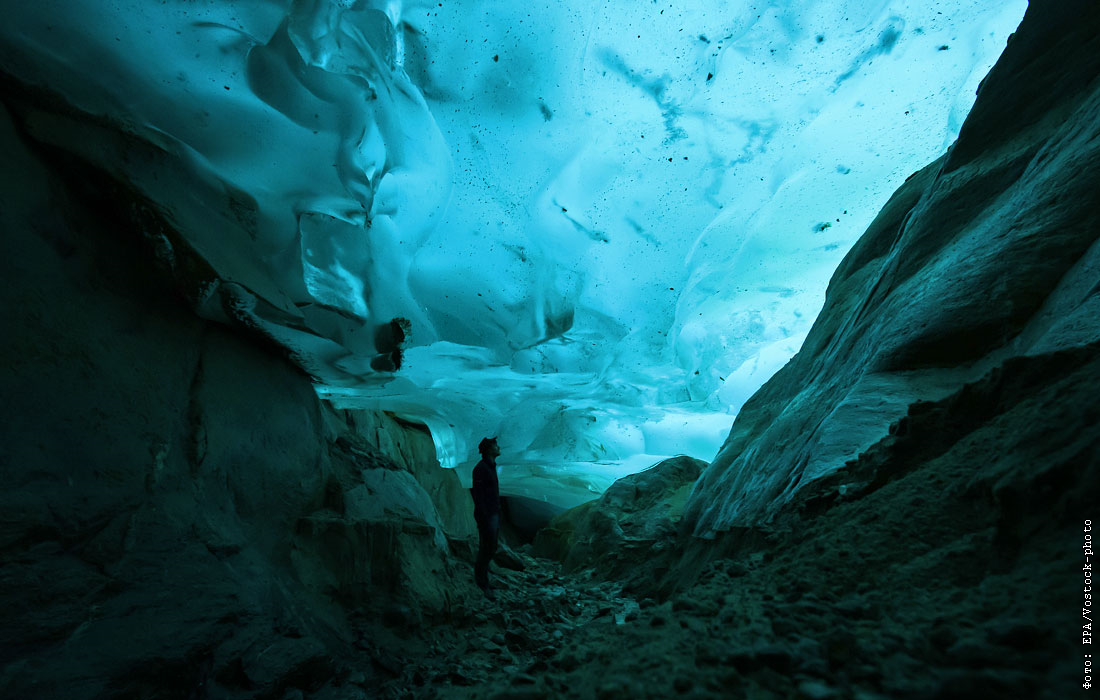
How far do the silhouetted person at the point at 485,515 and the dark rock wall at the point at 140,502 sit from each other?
0.98 m

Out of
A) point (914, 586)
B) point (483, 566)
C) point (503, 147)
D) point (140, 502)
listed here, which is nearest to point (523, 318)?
point (503, 147)

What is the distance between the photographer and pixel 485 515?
4672 millimetres

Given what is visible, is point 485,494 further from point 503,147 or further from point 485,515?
point 503,147

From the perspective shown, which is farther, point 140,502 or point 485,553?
point 485,553

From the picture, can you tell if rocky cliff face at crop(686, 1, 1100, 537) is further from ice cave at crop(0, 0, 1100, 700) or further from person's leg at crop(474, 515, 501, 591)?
person's leg at crop(474, 515, 501, 591)

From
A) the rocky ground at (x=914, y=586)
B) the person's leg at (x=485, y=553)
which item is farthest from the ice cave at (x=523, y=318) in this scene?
the person's leg at (x=485, y=553)

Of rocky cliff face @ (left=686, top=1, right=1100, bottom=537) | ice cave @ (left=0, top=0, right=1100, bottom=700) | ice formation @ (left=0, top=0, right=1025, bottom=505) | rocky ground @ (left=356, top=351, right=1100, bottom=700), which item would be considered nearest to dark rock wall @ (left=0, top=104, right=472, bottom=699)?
ice cave @ (left=0, top=0, right=1100, bottom=700)

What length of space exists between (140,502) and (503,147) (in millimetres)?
3355

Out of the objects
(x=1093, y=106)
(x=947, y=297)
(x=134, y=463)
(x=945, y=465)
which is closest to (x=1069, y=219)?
(x=947, y=297)

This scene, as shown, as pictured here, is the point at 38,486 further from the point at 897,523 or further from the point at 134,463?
the point at 897,523

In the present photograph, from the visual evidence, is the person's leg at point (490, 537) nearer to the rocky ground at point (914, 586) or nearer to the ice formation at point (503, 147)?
the ice formation at point (503, 147)

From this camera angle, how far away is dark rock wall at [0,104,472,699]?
6.72 feet

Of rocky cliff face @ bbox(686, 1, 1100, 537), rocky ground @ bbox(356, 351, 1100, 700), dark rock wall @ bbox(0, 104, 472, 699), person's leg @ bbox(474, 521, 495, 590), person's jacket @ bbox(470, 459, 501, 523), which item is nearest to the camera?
rocky ground @ bbox(356, 351, 1100, 700)

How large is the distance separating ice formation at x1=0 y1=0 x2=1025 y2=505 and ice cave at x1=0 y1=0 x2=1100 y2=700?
0.02 meters
